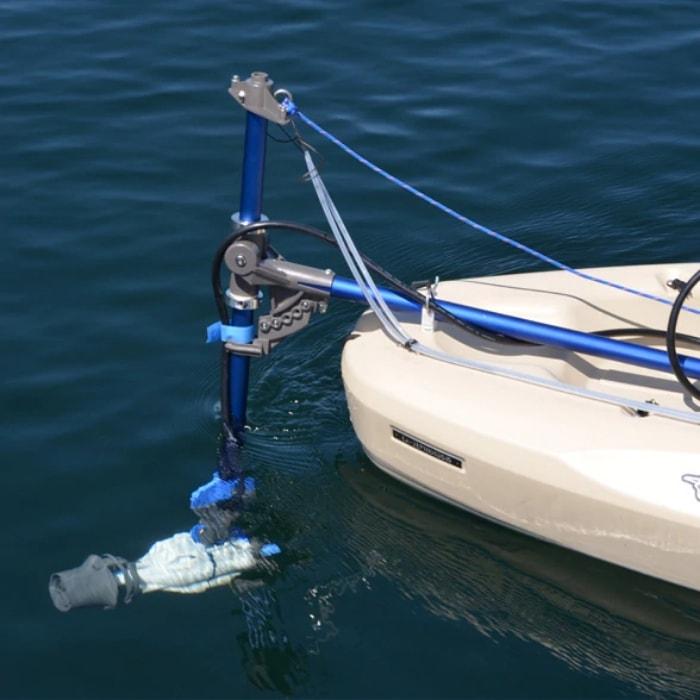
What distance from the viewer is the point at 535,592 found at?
14.3ft

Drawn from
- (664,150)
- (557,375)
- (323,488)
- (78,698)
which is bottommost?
(78,698)

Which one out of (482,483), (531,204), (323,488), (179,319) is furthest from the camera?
(531,204)

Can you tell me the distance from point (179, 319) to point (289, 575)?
5.22 ft

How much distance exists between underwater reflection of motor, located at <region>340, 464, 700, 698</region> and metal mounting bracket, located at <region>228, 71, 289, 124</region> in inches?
55.6

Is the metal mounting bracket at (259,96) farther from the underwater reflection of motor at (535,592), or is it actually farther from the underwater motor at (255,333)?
the underwater reflection of motor at (535,592)

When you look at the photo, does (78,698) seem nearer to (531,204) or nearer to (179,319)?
(179,319)

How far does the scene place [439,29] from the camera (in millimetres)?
8062

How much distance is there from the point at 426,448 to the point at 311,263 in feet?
5.72

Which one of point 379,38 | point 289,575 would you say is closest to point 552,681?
point 289,575

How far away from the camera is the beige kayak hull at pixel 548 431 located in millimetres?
4082

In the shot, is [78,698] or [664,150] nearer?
[78,698]

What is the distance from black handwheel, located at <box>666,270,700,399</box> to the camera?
407 cm

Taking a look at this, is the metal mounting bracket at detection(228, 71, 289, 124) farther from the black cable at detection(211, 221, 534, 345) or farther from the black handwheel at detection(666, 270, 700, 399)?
the black handwheel at detection(666, 270, 700, 399)

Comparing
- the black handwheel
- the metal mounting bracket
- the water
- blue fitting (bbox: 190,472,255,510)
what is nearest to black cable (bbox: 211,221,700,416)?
the black handwheel
